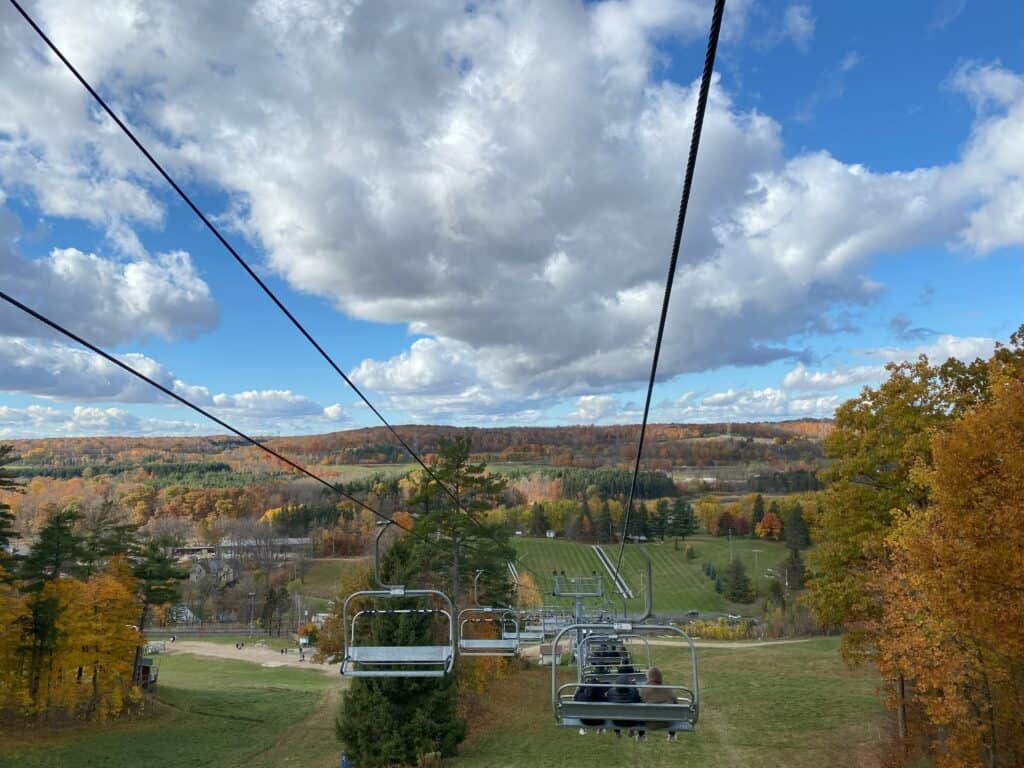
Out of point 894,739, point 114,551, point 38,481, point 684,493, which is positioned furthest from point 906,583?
point 38,481

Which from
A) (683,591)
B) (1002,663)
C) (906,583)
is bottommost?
(683,591)

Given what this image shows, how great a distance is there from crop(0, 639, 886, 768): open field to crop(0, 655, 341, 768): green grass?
2.9 inches

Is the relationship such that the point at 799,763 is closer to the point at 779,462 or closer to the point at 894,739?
the point at 894,739

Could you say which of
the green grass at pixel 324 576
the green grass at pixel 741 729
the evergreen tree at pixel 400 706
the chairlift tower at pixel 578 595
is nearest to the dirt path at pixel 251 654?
the green grass at pixel 324 576

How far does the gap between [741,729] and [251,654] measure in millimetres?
50711

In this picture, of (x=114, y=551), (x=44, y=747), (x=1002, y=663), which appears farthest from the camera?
(x=114, y=551)

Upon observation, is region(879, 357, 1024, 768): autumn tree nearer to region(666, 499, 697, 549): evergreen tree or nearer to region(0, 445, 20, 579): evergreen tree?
region(0, 445, 20, 579): evergreen tree

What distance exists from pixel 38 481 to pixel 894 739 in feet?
537

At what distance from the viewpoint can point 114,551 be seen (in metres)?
34.2

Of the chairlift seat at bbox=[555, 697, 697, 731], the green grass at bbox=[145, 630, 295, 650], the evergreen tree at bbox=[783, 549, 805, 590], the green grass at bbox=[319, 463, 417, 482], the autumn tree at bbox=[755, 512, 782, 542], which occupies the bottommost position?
the green grass at bbox=[145, 630, 295, 650]

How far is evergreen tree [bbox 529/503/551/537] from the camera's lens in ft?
355

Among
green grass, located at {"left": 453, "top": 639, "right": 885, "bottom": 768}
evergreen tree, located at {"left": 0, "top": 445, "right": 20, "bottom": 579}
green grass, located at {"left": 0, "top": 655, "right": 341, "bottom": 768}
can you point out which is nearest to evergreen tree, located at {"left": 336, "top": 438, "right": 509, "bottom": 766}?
green grass, located at {"left": 453, "top": 639, "right": 885, "bottom": 768}

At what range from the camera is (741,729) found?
79.2 ft

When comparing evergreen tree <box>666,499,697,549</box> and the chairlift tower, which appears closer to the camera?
the chairlift tower
